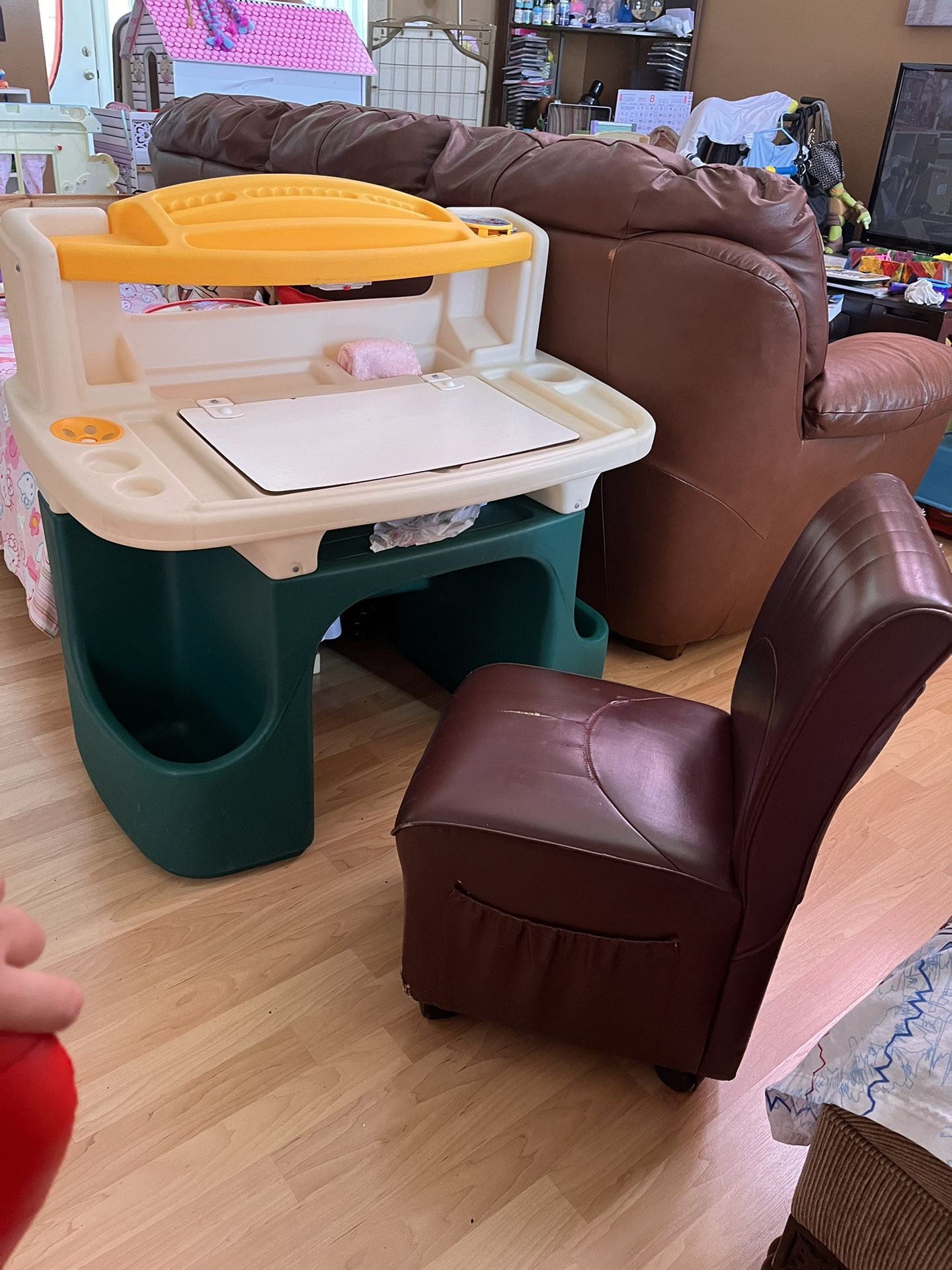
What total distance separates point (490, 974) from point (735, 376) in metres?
1.05

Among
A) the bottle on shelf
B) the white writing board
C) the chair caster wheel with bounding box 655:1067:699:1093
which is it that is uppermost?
the bottle on shelf

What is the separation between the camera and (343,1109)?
43.6 inches

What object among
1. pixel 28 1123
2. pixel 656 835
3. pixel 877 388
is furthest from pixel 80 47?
pixel 28 1123

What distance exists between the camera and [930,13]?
336 cm

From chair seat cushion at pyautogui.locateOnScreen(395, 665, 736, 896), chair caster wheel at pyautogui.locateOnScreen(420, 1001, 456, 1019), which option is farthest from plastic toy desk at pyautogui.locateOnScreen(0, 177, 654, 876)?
chair caster wheel at pyautogui.locateOnScreen(420, 1001, 456, 1019)

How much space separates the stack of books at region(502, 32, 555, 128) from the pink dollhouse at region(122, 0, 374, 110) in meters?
0.63

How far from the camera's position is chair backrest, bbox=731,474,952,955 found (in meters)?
0.80

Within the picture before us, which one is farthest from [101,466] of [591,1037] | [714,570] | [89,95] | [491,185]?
[89,95]

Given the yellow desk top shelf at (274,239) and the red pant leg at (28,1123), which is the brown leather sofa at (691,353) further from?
the red pant leg at (28,1123)

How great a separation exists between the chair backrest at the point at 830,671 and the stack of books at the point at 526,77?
3989 mm

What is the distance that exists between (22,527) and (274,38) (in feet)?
9.88

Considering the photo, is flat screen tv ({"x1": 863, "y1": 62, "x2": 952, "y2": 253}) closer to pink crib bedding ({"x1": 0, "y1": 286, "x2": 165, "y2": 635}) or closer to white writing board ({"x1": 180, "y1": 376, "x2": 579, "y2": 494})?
white writing board ({"x1": 180, "y1": 376, "x2": 579, "y2": 494})

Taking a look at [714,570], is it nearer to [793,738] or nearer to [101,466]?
[793,738]

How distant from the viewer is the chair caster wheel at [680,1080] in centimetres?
114
